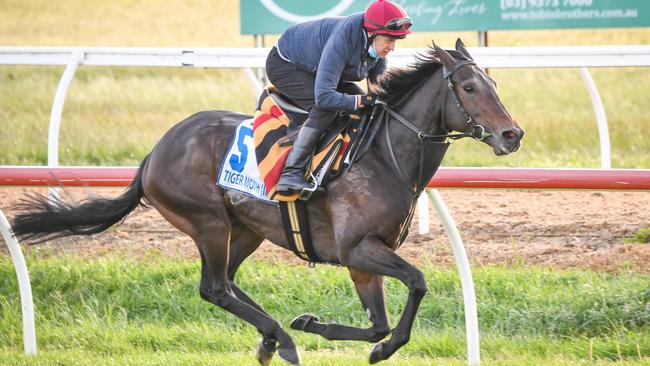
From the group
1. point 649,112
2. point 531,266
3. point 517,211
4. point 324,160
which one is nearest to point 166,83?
point 649,112

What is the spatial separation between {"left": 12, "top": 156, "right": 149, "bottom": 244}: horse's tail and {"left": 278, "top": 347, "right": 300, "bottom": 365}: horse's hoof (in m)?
1.19

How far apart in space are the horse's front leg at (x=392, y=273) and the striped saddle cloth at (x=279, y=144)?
0.41 metres

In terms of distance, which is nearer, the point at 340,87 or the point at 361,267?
the point at 361,267

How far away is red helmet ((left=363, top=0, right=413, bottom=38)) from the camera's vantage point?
5.04 m

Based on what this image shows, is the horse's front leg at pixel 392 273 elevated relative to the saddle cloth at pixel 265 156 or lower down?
lower down

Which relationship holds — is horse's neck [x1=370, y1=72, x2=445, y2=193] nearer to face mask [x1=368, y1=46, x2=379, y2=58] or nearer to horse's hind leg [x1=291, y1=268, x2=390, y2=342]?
face mask [x1=368, y1=46, x2=379, y2=58]

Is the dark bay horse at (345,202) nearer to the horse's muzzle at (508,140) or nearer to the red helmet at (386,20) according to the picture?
the horse's muzzle at (508,140)

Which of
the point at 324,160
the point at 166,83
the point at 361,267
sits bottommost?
the point at 166,83


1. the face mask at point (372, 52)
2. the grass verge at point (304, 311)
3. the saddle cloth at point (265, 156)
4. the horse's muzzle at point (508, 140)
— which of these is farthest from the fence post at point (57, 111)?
the horse's muzzle at point (508, 140)

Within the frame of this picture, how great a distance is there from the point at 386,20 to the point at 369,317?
4.57 feet

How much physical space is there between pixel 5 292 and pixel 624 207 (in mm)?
4348

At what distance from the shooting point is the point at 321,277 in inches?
269

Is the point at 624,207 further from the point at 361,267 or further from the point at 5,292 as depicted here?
the point at 5,292

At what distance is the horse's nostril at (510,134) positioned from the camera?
475 cm
